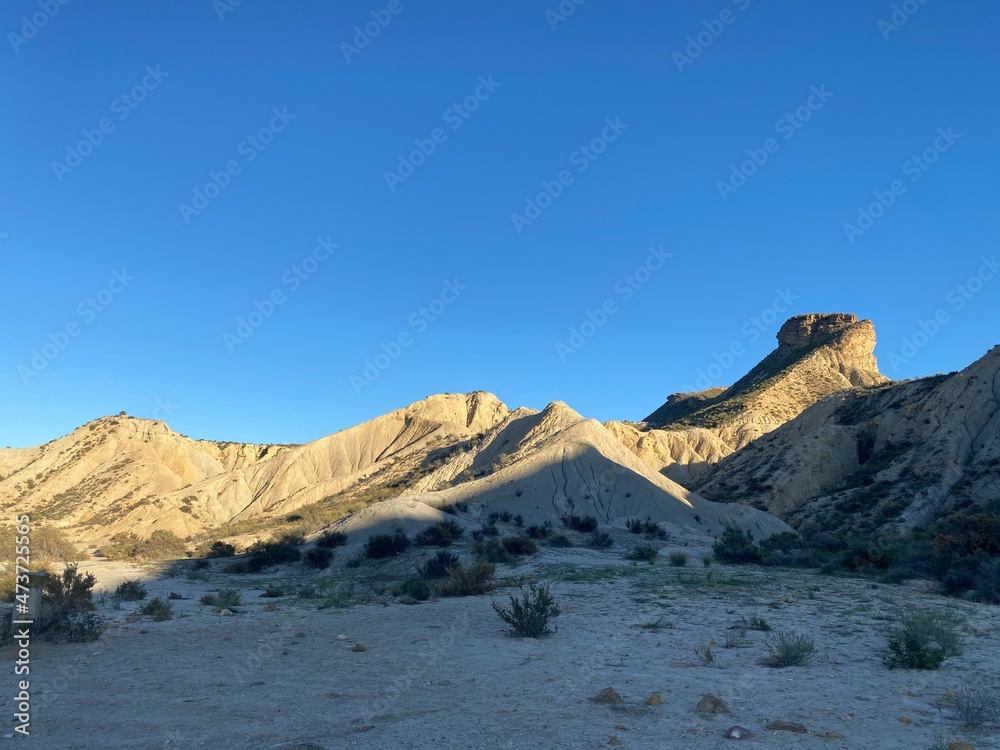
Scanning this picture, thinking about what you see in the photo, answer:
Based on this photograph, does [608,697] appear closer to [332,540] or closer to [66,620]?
[66,620]

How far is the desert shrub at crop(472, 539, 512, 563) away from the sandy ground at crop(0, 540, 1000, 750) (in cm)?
757

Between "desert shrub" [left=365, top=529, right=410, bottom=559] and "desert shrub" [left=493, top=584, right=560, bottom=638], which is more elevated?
"desert shrub" [left=365, top=529, right=410, bottom=559]

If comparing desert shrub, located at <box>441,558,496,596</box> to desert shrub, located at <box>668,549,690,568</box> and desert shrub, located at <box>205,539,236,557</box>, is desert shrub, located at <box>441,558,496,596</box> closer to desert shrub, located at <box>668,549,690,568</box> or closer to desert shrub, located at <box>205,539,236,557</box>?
desert shrub, located at <box>668,549,690,568</box>

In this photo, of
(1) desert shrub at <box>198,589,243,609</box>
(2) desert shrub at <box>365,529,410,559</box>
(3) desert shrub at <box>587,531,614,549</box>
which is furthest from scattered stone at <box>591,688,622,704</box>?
(3) desert shrub at <box>587,531,614,549</box>

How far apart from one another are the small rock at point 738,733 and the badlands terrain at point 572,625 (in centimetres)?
4

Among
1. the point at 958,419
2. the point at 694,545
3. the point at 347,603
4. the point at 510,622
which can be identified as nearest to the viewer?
the point at 510,622

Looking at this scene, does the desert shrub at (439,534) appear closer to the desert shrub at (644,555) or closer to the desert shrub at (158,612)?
the desert shrub at (644,555)

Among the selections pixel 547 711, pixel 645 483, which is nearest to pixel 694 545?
pixel 645 483

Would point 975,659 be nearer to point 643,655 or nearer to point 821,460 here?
point 643,655

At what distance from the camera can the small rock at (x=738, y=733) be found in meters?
6.05

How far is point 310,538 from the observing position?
29.1 metres

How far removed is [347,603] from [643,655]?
7987 mm

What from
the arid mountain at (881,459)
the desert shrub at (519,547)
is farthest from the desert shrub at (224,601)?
the arid mountain at (881,459)

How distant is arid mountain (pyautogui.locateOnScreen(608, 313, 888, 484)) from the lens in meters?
70.1
